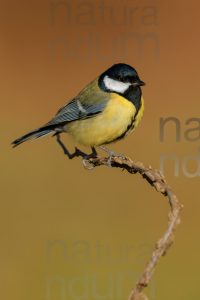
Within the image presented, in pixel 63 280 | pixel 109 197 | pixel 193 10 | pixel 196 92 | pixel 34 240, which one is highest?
pixel 193 10

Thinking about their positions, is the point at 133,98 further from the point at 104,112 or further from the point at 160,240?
the point at 160,240

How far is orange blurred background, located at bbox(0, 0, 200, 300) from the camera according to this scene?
192 inches

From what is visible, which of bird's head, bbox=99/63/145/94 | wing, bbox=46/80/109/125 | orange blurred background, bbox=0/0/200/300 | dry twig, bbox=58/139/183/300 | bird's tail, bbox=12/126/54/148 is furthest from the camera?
orange blurred background, bbox=0/0/200/300

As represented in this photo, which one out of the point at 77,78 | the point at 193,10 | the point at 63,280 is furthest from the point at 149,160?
the point at 193,10

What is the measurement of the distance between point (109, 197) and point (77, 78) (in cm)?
302

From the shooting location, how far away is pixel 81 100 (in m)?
3.61

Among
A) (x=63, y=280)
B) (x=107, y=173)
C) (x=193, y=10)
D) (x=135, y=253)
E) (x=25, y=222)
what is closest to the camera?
(x=63, y=280)

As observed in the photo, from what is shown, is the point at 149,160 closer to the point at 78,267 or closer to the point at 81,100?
the point at 78,267

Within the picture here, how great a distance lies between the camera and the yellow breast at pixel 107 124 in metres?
3.29

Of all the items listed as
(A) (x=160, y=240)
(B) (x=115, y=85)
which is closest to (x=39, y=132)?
(B) (x=115, y=85)

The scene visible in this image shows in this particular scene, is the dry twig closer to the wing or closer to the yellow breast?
the yellow breast

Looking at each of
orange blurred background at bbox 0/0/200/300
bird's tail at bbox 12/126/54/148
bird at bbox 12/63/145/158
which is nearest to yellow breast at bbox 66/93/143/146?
bird at bbox 12/63/145/158

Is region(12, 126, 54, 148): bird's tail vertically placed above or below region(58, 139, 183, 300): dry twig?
above

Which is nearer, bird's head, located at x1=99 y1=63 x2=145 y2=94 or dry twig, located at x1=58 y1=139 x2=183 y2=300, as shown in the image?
dry twig, located at x1=58 y1=139 x2=183 y2=300
